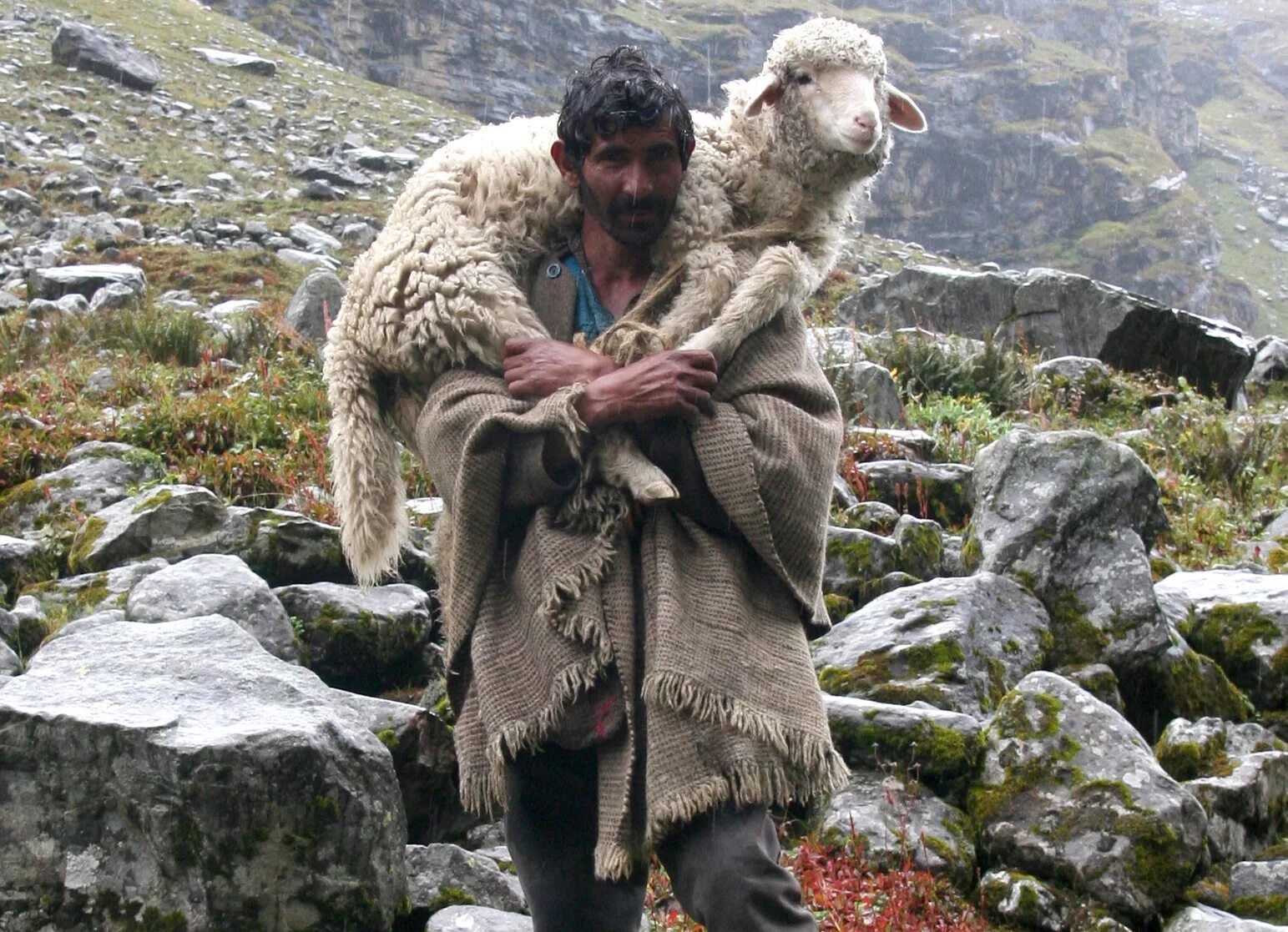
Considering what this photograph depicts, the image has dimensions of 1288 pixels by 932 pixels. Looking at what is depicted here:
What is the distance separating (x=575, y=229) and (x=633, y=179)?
0.27 m

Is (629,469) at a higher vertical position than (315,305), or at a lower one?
higher

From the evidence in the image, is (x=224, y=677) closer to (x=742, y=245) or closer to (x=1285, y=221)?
(x=742, y=245)

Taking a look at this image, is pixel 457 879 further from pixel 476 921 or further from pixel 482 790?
pixel 482 790

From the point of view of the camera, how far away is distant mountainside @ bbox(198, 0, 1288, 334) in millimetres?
65812

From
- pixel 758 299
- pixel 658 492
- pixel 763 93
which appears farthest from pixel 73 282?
pixel 658 492

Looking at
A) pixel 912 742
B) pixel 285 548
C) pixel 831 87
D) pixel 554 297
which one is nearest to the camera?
pixel 554 297

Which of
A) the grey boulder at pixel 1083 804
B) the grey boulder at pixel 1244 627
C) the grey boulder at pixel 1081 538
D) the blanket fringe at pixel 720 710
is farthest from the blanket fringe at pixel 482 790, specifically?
the grey boulder at pixel 1244 627

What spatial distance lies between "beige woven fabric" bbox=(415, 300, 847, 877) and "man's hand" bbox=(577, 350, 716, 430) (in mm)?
45

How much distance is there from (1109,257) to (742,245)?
10027cm

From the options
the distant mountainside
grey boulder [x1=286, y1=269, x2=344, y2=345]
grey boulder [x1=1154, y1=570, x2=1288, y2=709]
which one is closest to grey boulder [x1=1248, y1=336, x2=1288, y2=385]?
grey boulder [x1=1154, y1=570, x2=1288, y2=709]

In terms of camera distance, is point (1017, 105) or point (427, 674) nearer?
point (427, 674)

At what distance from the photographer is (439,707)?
14.5 ft

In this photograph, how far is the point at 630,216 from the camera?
9.78ft

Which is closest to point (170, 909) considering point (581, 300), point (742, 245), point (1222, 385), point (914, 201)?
point (581, 300)
